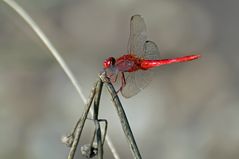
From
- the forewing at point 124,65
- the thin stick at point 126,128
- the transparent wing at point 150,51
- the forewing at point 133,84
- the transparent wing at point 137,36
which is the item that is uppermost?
the transparent wing at point 137,36

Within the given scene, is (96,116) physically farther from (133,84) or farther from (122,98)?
(122,98)

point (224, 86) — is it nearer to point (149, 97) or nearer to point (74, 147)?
point (149, 97)

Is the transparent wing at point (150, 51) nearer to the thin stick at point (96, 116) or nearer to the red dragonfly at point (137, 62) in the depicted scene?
the red dragonfly at point (137, 62)

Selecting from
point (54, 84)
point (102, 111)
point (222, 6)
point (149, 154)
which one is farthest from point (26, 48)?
point (222, 6)

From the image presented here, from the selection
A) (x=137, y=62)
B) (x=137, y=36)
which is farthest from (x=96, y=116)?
(x=137, y=36)

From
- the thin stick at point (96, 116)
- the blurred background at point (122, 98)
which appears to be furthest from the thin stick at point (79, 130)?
the blurred background at point (122, 98)

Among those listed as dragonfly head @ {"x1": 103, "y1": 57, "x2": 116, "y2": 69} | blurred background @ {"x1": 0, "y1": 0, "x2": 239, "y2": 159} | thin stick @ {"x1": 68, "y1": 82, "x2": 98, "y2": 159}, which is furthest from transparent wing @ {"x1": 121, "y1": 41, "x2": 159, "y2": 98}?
blurred background @ {"x1": 0, "y1": 0, "x2": 239, "y2": 159}
